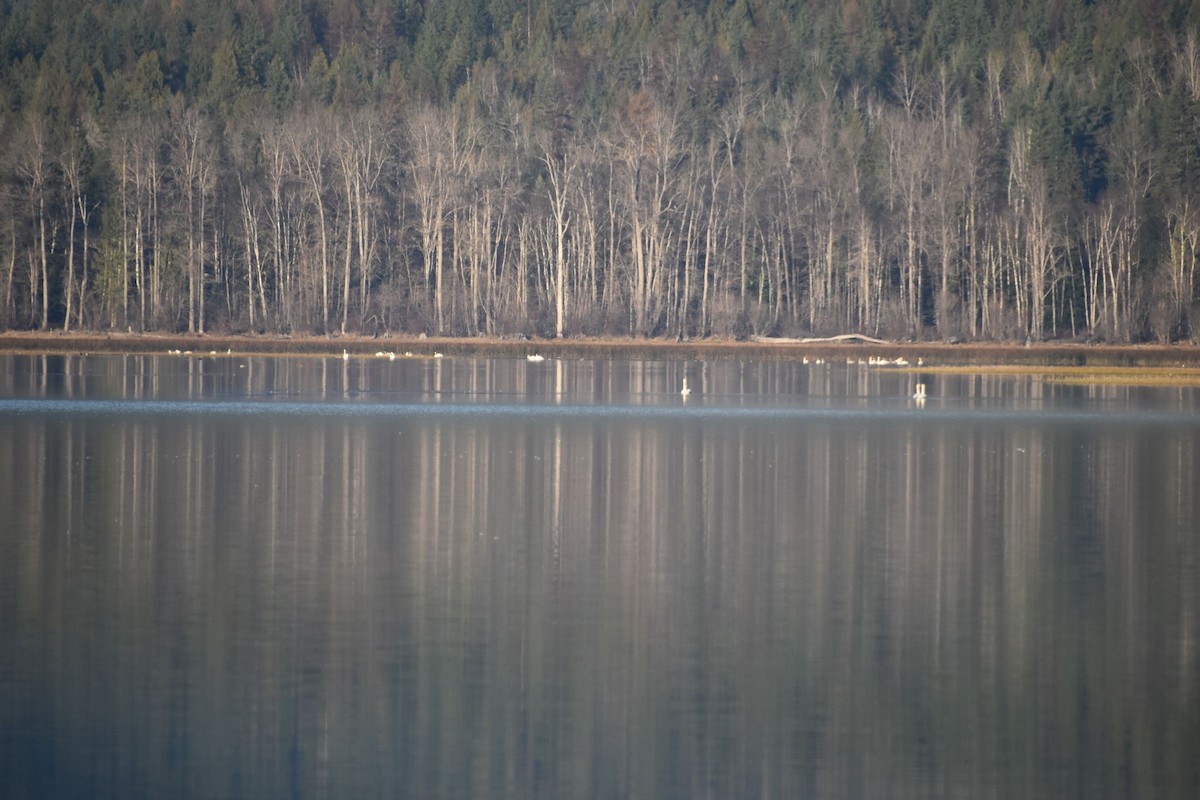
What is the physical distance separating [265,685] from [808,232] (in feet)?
243

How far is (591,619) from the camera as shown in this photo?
1475cm

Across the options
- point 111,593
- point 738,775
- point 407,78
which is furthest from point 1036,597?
point 407,78

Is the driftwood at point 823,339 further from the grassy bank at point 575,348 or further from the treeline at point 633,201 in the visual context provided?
the treeline at point 633,201

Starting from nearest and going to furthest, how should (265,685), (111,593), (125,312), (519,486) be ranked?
(265,685) < (111,593) < (519,486) < (125,312)

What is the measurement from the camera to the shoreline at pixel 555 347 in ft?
228

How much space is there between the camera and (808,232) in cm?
8412

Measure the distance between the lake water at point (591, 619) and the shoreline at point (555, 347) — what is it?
38.9 metres

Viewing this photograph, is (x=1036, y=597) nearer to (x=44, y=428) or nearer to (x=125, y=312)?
(x=44, y=428)

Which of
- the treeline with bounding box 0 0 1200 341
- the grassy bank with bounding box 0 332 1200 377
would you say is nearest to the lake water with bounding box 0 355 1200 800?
the grassy bank with bounding box 0 332 1200 377

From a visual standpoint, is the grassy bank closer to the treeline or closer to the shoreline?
the shoreline

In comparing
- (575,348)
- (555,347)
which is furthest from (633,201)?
(555,347)

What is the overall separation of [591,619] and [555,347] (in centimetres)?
5977

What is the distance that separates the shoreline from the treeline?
114 inches

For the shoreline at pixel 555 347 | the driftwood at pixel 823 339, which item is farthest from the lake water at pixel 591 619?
the driftwood at pixel 823 339
